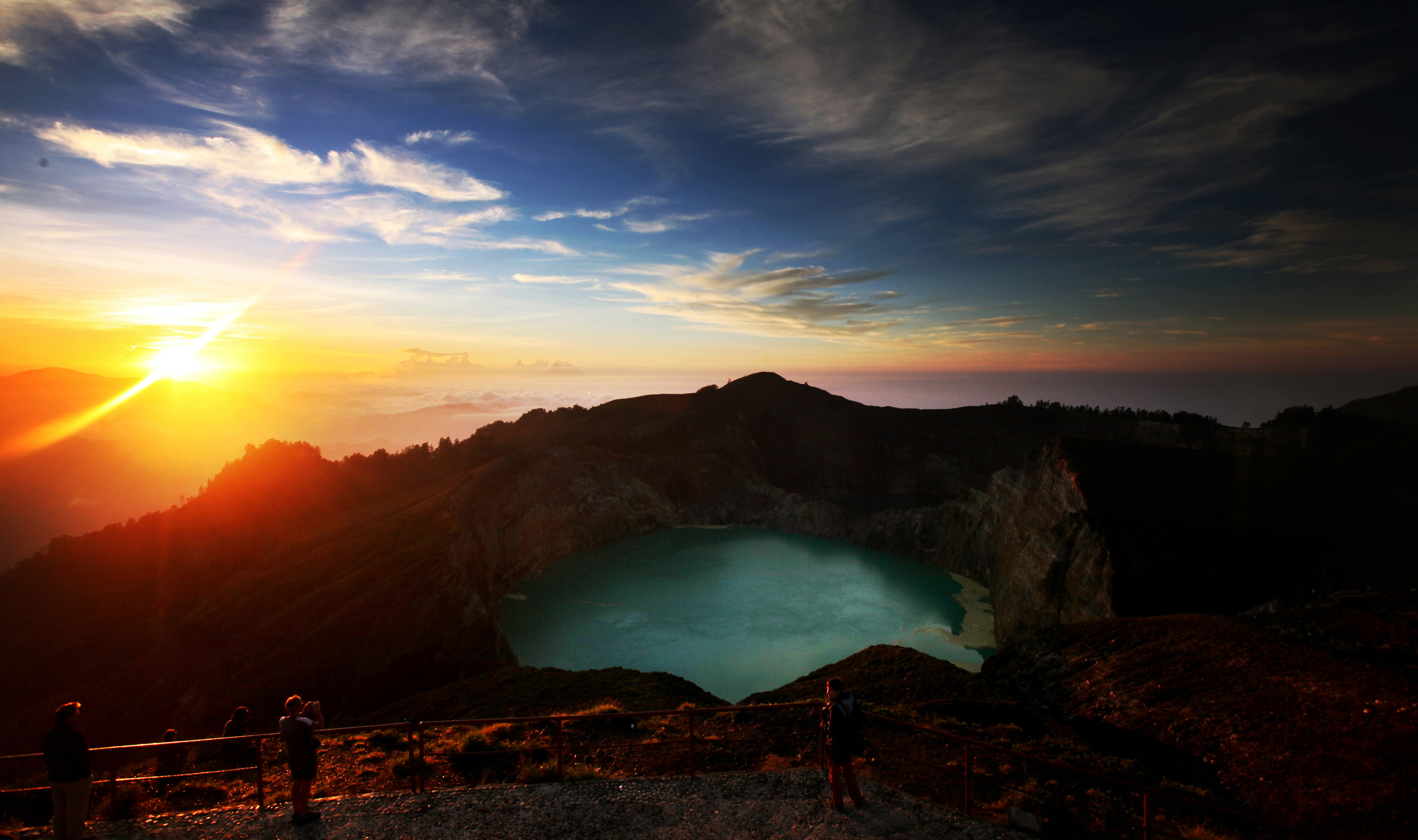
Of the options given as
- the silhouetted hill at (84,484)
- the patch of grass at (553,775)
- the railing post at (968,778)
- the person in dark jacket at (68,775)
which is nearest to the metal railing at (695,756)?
the railing post at (968,778)

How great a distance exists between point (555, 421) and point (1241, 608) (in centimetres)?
7652

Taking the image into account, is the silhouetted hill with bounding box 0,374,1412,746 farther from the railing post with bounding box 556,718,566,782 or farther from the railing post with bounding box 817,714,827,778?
the railing post with bounding box 556,718,566,782

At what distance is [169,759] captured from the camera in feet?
47.7

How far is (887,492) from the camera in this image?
→ 87.1 meters

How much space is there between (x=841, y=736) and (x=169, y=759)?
671 inches

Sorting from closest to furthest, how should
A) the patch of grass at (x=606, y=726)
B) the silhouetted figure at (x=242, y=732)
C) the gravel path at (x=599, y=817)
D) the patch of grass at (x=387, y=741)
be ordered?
the gravel path at (x=599, y=817)
the silhouetted figure at (x=242, y=732)
the patch of grass at (x=606, y=726)
the patch of grass at (x=387, y=741)

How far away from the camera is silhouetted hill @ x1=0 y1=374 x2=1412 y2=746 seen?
33.2 m

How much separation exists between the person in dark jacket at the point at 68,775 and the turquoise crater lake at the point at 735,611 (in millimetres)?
28860

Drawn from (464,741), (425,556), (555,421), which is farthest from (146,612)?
(464,741)

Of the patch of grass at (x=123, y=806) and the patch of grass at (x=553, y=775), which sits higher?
the patch of grass at (x=123, y=806)

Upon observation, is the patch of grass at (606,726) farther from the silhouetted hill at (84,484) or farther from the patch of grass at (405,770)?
the silhouetted hill at (84,484)

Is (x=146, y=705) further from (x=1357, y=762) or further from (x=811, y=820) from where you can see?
(x=1357, y=762)

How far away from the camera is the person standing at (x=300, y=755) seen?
927 centimetres

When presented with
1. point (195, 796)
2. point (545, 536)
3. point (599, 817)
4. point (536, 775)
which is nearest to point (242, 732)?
point (195, 796)
